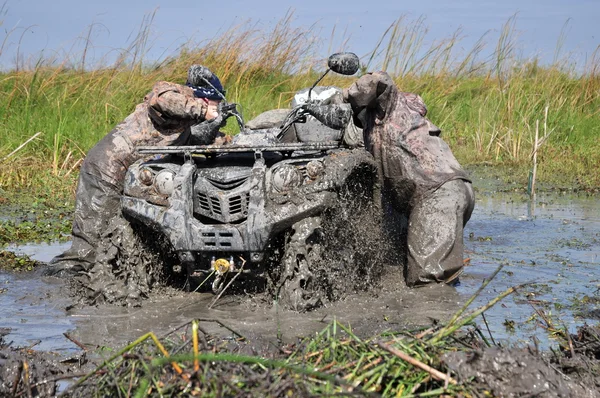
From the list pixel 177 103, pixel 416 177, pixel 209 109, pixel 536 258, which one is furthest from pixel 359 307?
pixel 536 258

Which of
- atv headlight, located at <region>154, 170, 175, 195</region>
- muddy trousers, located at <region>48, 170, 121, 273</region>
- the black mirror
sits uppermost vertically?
the black mirror

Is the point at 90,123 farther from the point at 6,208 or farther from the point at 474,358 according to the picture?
the point at 474,358

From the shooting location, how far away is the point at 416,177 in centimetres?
720

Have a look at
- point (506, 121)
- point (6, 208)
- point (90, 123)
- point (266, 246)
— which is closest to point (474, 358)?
point (266, 246)

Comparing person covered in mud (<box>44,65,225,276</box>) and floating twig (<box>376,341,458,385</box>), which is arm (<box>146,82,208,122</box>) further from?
floating twig (<box>376,341,458,385</box>)

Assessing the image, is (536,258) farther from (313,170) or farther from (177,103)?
(177,103)

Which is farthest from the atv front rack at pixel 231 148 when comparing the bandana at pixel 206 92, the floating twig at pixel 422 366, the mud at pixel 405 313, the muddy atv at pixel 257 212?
the floating twig at pixel 422 366

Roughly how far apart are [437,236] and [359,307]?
101 centimetres

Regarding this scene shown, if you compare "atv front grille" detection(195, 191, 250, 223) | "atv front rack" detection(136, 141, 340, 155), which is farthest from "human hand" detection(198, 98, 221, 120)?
"atv front grille" detection(195, 191, 250, 223)

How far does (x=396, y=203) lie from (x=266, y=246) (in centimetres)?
165

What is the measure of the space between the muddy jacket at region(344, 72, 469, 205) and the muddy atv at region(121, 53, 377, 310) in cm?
59

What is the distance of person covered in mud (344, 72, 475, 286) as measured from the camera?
704 cm

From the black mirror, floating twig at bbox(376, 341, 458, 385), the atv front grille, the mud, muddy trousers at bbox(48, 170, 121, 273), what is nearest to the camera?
floating twig at bbox(376, 341, 458, 385)

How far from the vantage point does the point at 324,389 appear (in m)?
3.43
